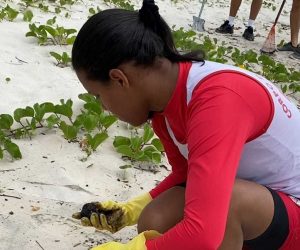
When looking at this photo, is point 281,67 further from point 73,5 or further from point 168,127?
point 168,127

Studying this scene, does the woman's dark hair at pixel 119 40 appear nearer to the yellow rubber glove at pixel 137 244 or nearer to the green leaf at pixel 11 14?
the yellow rubber glove at pixel 137 244

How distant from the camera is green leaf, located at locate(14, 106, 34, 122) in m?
2.37

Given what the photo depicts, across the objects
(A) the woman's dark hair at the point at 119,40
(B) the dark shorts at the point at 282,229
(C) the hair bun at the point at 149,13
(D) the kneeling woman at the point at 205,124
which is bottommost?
(B) the dark shorts at the point at 282,229

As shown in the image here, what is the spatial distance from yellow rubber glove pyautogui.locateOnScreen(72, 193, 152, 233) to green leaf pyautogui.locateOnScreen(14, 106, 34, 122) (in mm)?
788

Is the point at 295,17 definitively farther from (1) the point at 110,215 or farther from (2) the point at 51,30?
(1) the point at 110,215

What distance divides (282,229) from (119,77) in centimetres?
59

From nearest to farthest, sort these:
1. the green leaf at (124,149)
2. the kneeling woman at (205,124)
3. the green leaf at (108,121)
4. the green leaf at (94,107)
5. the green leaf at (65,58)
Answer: the kneeling woman at (205,124), the green leaf at (124,149), the green leaf at (108,121), the green leaf at (94,107), the green leaf at (65,58)

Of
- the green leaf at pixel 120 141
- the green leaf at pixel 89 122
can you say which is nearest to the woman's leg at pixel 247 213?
the green leaf at pixel 120 141

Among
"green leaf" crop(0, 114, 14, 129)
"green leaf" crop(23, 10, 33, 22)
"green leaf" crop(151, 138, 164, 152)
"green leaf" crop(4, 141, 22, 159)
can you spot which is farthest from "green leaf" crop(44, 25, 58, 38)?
"green leaf" crop(4, 141, 22, 159)

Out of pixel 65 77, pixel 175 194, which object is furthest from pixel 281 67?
pixel 175 194

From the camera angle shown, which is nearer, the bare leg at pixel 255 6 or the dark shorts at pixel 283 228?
the dark shorts at pixel 283 228

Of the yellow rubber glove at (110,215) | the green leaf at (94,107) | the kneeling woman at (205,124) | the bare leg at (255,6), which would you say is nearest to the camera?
the kneeling woman at (205,124)

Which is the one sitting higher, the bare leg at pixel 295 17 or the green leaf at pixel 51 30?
the bare leg at pixel 295 17

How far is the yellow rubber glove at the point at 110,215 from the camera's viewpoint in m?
1.70
